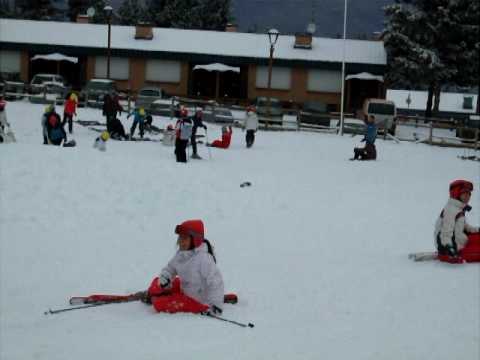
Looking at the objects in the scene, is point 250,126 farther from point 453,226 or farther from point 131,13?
point 131,13

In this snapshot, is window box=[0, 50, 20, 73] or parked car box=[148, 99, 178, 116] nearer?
parked car box=[148, 99, 178, 116]

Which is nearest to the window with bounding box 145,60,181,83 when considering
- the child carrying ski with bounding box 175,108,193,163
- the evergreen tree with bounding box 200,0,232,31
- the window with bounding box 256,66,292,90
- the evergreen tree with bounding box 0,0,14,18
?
the window with bounding box 256,66,292,90

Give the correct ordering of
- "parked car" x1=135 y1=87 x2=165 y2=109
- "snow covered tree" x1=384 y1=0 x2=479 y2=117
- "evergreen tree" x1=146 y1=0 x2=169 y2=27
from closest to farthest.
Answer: "parked car" x1=135 y1=87 x2=165 y2=109
"snow covered tree" x1=384 y1=0 x2=479 y2=117
"evergreen tree" x1=146 y1=0 x2=169 y2=27

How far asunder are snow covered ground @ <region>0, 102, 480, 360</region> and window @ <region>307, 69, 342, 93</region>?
72.3ft

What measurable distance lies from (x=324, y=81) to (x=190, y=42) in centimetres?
899

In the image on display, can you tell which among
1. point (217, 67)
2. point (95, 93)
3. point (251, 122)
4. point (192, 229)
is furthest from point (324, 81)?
point (192, 229)

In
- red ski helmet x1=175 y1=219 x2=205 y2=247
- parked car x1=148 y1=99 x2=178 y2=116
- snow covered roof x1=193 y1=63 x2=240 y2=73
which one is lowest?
red ski helmet x1=175 y1=219 x2=205 y2=247

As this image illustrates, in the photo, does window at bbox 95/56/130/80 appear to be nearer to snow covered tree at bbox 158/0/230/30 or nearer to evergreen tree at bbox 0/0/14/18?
snow covered tree at bbox 158/0/230/30

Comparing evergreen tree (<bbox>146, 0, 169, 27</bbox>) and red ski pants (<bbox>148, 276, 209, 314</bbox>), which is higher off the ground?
evergreen tree (<bbox>146, 0, 169, 27</bbox>)

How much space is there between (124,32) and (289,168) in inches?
1180

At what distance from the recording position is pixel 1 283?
9938 millimetres

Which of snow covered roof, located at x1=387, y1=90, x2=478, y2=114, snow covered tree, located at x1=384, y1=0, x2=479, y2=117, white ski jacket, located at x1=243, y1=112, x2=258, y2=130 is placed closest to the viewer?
white ski jacket, located at x1=243, y1=112, x2=258, y2=130

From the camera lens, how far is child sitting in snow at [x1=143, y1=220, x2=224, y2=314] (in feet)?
22.5

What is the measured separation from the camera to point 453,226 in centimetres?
953
